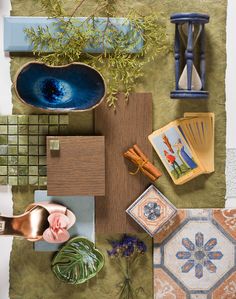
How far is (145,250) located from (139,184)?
0.35 m

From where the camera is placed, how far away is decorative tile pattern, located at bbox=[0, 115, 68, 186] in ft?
8.79

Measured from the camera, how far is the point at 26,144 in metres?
2.69

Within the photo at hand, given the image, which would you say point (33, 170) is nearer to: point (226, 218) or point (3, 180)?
point (3, 180)

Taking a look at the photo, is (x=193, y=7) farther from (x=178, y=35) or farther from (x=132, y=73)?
Result: (x=132, y=73)

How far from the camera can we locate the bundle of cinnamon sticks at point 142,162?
2637 mm

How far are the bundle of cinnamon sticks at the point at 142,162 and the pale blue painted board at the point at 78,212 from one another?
298mm

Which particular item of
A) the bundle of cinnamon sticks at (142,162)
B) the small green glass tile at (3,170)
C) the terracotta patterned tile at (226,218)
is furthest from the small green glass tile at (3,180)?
the terracotta patterned tile at (226,218)

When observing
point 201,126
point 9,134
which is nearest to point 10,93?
point 9,134

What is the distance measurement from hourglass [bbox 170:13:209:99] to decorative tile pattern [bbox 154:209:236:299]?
649 millimetres

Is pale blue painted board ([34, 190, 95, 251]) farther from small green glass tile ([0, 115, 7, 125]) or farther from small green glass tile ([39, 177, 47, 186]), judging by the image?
small green glass tile ([0, 115, 7, 125])

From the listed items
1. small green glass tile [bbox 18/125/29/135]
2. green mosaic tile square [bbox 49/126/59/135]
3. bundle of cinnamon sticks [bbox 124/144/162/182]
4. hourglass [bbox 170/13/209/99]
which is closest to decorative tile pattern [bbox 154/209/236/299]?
bundle of cinnamon sticks [bbox 124/144/162/182]

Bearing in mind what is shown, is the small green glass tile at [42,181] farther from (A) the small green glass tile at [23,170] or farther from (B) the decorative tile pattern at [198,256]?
(B) the decorative tile pattern at [198,256]

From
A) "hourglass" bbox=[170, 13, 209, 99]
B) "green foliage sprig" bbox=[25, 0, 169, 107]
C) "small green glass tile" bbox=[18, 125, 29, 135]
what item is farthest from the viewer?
"small green glass tile" bbox=[18, 125, 29, 135]

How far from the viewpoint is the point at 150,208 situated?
2672 mm
